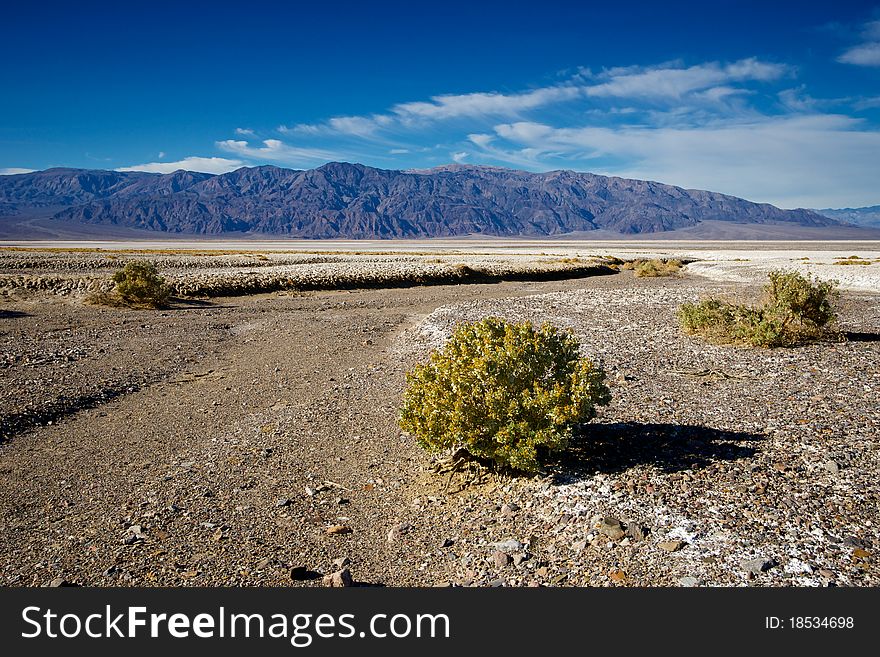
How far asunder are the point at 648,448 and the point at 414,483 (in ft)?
7.16

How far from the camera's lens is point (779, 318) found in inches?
404

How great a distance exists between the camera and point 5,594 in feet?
11.8

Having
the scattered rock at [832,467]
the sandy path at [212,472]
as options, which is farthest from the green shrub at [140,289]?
the scattered rock at [832,467]

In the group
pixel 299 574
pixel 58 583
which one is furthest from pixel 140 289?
pixel 299 574

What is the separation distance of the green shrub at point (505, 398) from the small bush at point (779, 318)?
20.0ft

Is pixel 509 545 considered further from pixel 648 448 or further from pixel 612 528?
pixel 648 448

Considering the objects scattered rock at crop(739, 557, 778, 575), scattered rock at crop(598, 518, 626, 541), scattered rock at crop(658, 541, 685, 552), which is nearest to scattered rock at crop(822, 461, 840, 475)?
scattered rock at crop(739, 557, 778, 575)

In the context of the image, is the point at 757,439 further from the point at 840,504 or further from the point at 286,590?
the point at 286,590

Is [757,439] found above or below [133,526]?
above

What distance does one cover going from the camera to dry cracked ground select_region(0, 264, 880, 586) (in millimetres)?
3994

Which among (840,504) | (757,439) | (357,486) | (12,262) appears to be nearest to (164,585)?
(357,486)

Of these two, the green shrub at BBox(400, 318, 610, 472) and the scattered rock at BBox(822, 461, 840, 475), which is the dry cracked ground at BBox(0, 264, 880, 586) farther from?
the green shrub at BBox(400, 318, 610, 472)

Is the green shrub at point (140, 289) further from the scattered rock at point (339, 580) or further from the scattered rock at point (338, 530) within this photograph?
the scattered rock at point (339, 580)

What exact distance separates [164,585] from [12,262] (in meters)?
35.6
